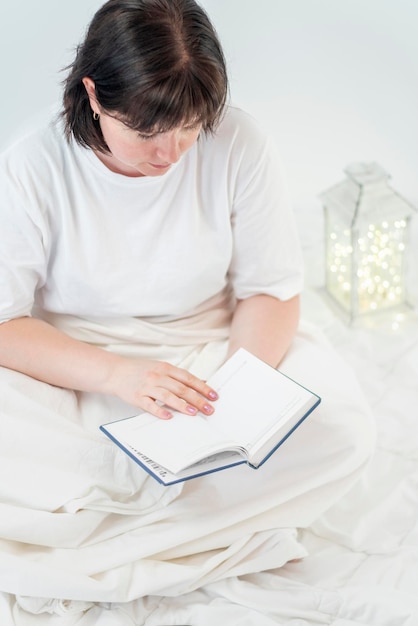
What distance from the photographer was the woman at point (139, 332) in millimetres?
1550

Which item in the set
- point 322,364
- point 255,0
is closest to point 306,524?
point 322,364

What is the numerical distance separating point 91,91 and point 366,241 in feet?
3.47

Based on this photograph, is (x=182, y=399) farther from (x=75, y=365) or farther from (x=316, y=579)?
(x=316, y=579)

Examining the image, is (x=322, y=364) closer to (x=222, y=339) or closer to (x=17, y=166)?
(x=222, y=339)

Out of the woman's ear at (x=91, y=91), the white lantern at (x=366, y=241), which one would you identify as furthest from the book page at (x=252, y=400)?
the white lantern at (x=366, y=241)

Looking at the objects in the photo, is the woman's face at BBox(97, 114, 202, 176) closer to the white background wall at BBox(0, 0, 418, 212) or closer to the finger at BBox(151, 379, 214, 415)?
the finger at BBox(151, 379, 214, 415)

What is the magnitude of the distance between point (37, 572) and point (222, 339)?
604mm

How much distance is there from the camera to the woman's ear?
4.76 feet

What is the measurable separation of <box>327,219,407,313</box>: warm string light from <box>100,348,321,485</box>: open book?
789mm

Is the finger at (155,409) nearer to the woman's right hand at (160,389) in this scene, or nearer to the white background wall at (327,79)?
the woman's right hand at (160,389)

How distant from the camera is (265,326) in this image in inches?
71.6

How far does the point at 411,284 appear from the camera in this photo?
2609 millimetres

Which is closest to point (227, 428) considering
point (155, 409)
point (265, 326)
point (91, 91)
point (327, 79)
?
point (155, 409)

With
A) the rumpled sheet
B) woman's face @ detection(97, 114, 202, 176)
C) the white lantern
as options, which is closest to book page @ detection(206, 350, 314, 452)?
the rumpled sheet
